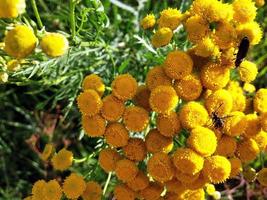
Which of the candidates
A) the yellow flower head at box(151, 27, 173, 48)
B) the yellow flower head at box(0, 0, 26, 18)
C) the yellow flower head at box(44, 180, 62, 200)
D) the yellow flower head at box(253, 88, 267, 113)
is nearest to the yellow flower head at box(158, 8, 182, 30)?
the yellow flower head at box(151, 27, 173, 48)

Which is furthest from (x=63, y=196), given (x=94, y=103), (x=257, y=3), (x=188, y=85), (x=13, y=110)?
(x=13, y=110)

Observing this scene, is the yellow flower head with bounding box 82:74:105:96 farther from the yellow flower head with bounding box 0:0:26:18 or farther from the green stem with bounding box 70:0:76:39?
the yellow flower head with bounding box 0:0:26:18

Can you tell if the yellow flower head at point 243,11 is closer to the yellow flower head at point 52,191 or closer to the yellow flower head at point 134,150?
the yellow flower head at point 134,150

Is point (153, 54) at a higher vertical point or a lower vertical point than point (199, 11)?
lower

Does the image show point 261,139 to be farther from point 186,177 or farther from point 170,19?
point 170,19

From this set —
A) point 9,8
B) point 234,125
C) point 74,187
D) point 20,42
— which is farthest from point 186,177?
point 9,8

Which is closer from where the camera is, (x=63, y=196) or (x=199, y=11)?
(x=199, y=11)

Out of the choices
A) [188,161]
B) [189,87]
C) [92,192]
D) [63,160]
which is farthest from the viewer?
[63,160]

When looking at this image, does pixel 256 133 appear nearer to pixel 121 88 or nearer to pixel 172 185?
pixel 172 185
